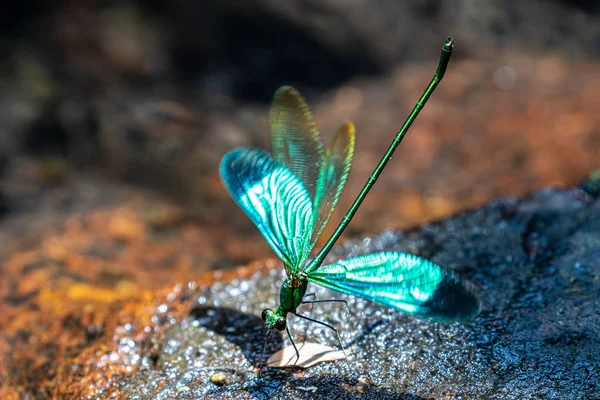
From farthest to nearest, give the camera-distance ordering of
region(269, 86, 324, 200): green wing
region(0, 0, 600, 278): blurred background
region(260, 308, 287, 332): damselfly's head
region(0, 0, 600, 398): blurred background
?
region(0, 0, 600, 278): blurred background → region(0, 0, 600, 398): blurred background → region(269, 86, 324, 200): green wing → region(260, 308, 287, 332): damselfly's head

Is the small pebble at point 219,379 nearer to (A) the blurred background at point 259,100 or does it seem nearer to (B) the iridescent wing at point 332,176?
(B) the iridescent wing at point 332,176

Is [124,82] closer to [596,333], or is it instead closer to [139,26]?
[139,26]

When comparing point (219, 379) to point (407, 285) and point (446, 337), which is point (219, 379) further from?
point (446, 337)

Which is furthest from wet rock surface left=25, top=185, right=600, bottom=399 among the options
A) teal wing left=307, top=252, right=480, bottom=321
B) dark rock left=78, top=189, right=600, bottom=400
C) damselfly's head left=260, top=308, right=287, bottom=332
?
teal wing left=307, top=252, right=480, bottom=321

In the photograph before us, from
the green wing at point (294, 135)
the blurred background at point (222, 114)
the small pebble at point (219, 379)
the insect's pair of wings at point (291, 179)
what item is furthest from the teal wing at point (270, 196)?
the blurred background at point (222, 114)

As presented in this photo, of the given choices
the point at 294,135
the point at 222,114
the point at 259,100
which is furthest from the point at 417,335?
the point at 259,100

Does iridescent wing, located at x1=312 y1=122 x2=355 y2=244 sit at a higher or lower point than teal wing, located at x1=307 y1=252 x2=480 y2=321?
higher

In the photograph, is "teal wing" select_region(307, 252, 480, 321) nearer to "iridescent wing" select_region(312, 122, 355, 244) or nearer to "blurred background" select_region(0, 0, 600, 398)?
"iridescent wing" select_region(312, 122, 355, 244)
